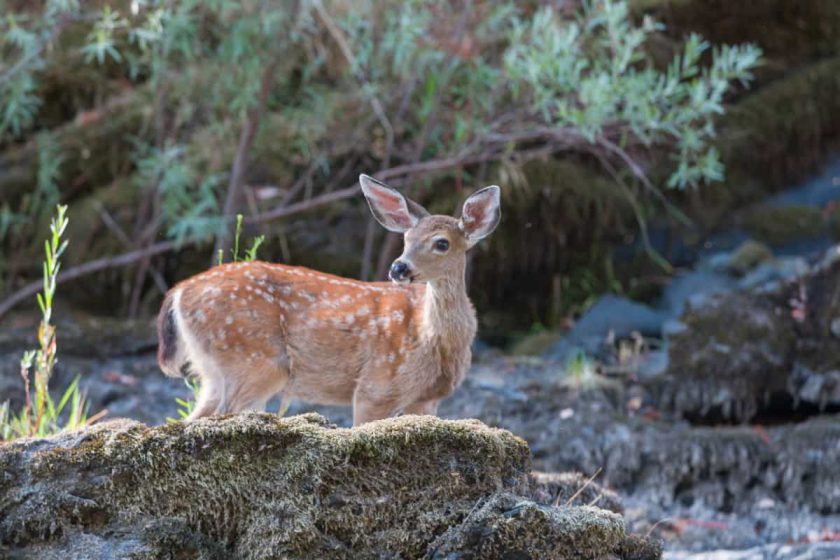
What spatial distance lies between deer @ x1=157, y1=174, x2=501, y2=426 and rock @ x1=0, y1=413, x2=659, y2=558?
195 centimetres

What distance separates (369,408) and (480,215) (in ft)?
3.41

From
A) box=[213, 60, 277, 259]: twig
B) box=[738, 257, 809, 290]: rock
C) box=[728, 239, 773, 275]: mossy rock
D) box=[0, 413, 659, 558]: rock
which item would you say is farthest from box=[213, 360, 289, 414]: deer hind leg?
box=[728, 239, 773, 275]: mossy rock

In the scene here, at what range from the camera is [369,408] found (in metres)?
6.04

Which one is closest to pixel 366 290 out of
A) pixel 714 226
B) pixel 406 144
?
pixel 406 144

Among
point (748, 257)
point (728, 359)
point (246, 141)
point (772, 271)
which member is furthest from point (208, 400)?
point (748, 257)

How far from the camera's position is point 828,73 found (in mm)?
13305

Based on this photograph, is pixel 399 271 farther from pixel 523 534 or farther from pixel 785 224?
pixel 785 224

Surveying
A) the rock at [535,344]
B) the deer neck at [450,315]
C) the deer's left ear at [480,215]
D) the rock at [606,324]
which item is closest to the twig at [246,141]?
the rock at [535,344]

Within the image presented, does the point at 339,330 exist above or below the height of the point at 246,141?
below

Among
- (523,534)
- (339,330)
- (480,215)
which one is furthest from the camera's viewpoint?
(339,330)

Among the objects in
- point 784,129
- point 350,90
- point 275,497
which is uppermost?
point 350,90

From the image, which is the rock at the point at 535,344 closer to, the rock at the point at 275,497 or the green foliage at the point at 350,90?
the green foliage at the point at 350,90

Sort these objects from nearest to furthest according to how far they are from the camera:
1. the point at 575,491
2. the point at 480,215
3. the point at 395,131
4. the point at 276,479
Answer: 1. the point at 276,479
2. the point at 575,491
3. the point at 480,215
4. the point at 395,131

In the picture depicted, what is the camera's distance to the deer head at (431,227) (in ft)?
19.2
